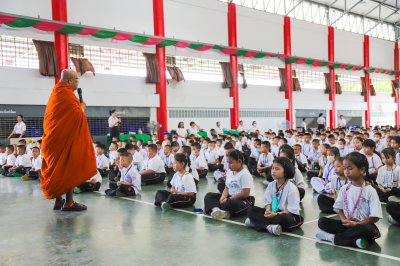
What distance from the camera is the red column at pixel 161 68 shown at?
14.5 meters

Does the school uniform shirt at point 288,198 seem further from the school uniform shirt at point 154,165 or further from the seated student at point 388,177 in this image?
the school uniform shirt at point 154,165

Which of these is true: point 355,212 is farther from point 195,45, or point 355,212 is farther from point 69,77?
point 195,45

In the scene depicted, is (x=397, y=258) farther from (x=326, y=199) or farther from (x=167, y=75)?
(x=167, y=75)

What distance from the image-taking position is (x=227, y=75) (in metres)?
16.9

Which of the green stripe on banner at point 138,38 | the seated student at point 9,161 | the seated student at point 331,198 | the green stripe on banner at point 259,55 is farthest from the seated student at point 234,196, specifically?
the green stripe on banner at point 259,55

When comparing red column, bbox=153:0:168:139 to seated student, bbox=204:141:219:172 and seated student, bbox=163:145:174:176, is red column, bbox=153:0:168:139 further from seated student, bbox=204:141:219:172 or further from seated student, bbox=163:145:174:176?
seated student, bbox=163:145:174:176

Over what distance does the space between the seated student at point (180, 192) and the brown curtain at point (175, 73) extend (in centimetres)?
1027

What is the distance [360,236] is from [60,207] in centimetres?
387

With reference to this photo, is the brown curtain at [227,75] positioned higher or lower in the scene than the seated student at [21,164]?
higher

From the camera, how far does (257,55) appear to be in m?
17.9

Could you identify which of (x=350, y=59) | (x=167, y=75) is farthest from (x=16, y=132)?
(x=350, y=59)

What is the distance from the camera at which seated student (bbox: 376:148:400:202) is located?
499 centimetres

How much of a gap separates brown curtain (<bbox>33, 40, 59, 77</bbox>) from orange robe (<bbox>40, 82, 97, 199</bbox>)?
7.72 meters

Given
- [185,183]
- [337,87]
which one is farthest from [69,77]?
[337,87]
